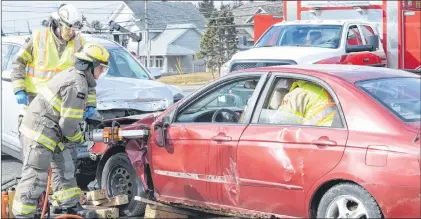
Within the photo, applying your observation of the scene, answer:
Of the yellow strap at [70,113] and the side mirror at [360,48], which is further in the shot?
the side mirror at [360,48]

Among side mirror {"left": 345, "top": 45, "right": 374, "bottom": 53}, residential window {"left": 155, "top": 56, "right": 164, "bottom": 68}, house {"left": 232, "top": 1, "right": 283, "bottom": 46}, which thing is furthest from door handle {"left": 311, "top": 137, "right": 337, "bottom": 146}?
residential window {"left": 155, "top": 56, "right": 164, "bottom": 68}

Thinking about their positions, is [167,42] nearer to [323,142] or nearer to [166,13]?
[166,13]

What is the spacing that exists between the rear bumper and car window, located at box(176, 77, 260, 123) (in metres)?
1.68

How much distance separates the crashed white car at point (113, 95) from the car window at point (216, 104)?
230cm

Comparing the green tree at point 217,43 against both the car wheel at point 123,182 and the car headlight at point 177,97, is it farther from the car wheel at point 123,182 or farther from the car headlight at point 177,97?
the car wheel at point 123,182

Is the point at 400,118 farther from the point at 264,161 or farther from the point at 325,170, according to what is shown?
the point at 264,161

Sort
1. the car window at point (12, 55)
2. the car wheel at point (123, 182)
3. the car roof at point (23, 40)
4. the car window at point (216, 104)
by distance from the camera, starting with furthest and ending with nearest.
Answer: the car roof at point (23, 40) → the car window at point (12, 55) → the car wheel at point (123, 182) → the car window at point (216, 104)

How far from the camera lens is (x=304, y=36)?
13.3 m

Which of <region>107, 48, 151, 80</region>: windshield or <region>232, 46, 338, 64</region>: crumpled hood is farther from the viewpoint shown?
<region>232, 46, 338, 64</region>: crumpled hood

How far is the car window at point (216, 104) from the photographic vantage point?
6.54m

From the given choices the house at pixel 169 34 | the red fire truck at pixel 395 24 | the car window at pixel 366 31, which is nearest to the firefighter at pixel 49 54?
the red fire truck at pixel 395 24

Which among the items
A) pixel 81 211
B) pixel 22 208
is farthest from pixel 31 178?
pixel 81 211

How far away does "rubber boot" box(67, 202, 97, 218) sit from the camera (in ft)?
21.1

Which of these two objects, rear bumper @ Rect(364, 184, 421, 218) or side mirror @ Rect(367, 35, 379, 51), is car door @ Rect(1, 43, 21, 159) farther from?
side mirror @ Rect(367, 35, 379, 51)
